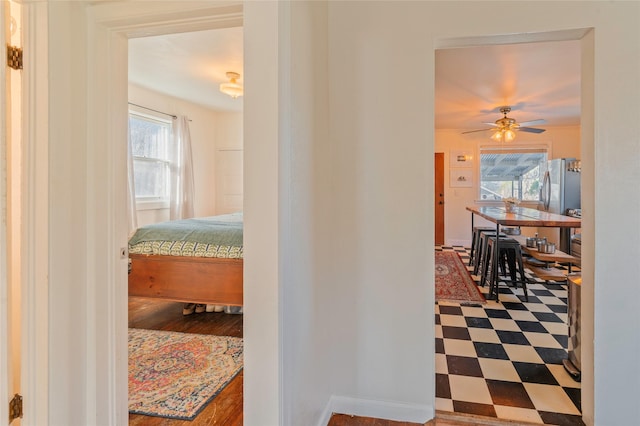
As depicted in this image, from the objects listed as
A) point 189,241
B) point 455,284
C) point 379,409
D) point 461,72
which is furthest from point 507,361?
point 461,72

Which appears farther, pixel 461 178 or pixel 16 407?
pixel 461 178

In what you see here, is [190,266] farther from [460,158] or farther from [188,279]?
[460,158]

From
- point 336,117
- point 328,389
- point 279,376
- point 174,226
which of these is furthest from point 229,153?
point 279,376

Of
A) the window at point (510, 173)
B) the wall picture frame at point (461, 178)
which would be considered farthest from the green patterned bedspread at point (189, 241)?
the window at point (510, 173)

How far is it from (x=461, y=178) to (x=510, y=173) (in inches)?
38.9

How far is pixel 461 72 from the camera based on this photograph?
3688mm

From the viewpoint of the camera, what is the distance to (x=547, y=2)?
158cm

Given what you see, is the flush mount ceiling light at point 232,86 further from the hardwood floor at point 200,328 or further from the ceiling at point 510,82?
the hardwood floor at point 200,328

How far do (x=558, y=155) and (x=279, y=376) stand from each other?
7.21m

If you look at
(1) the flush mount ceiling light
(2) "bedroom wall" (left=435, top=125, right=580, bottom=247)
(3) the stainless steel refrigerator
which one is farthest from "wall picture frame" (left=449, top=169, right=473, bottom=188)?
(1) the flush mount ceiling light

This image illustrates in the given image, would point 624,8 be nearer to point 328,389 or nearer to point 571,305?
point 571,305

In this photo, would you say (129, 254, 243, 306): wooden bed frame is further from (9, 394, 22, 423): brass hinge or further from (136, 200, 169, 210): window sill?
(136, 200, 169, 210): window sill

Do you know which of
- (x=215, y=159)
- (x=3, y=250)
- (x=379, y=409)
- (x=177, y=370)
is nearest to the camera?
(x=3, y=250)

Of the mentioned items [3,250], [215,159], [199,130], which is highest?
[199,130]
